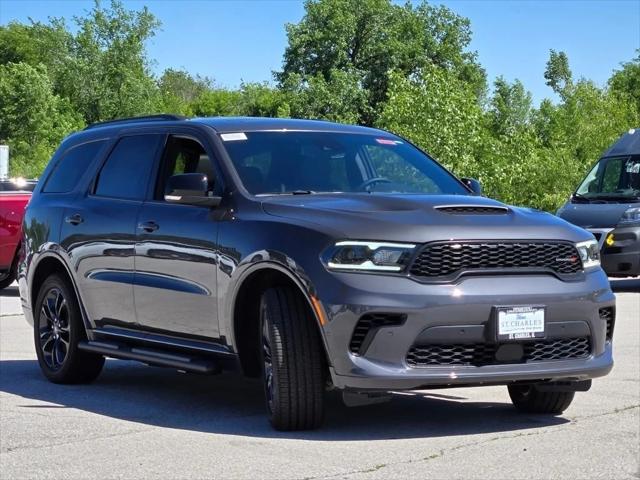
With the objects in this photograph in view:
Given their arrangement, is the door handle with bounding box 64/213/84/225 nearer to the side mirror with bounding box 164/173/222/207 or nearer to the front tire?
the side mirror with bounding box 164/173/222/207

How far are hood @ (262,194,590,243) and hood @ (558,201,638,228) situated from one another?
11719 mm

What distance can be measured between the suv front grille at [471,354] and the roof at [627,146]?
13.6 m

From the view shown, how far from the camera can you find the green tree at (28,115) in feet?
266

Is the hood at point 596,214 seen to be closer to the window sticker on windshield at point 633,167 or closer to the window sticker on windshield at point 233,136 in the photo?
the window sticker on windshield at point 633,167

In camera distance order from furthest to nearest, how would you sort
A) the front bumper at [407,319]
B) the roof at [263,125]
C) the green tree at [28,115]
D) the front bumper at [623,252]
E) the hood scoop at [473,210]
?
the green tree at [28,115], the front bumper at [623,252], the roof at [263,125], the hood scoop at [473,210], the front bumper at [407,319]

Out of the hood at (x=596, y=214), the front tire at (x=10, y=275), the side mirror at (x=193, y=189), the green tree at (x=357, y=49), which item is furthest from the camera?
the green tree at (x=357, y=49)

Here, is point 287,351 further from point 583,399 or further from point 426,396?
point 583,399

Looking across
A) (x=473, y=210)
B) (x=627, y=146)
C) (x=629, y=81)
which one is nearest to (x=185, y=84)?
(x=629, y=81)

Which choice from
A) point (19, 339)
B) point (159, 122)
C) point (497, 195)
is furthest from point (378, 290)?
point (497, 195)

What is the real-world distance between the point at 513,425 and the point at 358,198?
5.01 ft

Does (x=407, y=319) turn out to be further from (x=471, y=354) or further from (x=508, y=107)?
(x=508, y=107)

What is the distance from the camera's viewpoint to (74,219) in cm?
923

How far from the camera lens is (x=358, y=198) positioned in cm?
755

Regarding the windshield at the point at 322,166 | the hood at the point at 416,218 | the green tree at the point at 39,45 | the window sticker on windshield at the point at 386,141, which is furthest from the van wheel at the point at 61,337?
the green tree at the point at 39,45
